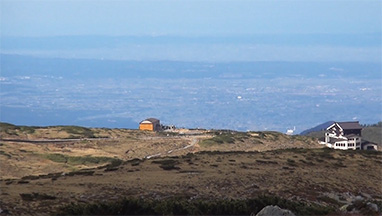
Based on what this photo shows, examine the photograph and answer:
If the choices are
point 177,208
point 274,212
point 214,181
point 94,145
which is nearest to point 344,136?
point 94,145

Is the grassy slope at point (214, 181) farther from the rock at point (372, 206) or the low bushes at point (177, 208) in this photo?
the rock at point (372, 206)

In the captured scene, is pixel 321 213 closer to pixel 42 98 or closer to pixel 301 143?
pixel 301 143

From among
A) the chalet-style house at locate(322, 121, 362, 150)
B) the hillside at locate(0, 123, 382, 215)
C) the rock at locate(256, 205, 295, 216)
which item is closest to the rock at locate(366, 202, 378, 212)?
the hillside at locate(0, 123, 382, 215)

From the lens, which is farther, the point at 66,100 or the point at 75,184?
the point at 66,100

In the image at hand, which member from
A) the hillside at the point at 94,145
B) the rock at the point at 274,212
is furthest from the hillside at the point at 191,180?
the rock at the point at 274,212

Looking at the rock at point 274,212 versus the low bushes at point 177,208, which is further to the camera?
the low bushes at point 177,208

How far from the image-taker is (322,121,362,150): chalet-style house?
5638 centimetres

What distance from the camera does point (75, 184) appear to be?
23.5m

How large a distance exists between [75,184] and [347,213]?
8.97 metres

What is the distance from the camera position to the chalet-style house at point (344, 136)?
56375 mm

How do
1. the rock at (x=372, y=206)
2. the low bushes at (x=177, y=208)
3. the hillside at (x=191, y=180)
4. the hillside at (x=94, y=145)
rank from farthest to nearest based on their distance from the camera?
the hillside at (x=94, y=145), the hillside at (x=191, y=180), the rock at (x=372, y=206), the low bushes at (x=177, y=208)

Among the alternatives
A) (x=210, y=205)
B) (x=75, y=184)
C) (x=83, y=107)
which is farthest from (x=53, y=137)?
(x=83, y=107)

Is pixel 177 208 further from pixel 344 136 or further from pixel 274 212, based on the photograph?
pixel 344 136

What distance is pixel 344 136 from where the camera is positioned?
57.1 m
